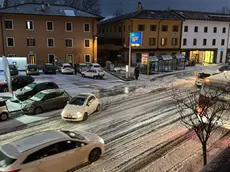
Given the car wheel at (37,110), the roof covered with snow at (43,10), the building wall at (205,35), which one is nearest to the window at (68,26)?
the roof covered with snow at (43,10)

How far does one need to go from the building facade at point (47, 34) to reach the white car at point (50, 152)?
3220 centimetres

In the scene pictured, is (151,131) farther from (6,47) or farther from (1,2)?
(1,2)

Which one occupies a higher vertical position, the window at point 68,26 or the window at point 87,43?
the window at point 68,26

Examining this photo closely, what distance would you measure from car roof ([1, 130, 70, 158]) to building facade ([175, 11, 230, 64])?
45284 millimetres

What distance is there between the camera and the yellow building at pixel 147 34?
45531 millimetres

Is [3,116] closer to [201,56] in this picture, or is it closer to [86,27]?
[86,27]

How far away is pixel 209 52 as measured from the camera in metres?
54.3

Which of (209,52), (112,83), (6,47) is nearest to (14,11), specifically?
(6,47)

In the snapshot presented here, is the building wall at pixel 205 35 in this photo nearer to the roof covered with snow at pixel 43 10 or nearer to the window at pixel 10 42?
the roof covered with snow at pixel 43 10

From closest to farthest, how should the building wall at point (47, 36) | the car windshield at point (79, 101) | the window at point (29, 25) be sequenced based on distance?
the car windshield at point (79, 101)
the building wall at point (47, 36)
the window at point (29, 25)

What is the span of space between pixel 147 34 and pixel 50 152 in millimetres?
40570

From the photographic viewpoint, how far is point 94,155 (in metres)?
10.0

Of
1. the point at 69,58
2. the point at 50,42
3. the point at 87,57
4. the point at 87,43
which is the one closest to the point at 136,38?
the point at 87,43

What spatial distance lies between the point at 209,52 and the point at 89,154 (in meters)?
51.0
